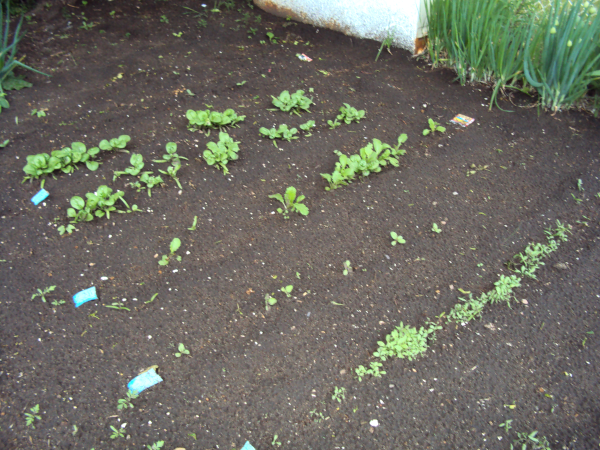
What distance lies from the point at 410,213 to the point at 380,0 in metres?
1.88

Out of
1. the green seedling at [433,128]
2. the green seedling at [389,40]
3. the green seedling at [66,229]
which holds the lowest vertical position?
the green seedling at [66,229]

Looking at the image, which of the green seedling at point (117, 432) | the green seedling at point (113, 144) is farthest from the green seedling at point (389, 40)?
the green seedling at point (117, 432)

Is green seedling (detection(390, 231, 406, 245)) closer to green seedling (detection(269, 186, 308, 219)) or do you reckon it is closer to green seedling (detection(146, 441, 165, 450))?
green seedling (detection(269, 186, 308, 219))

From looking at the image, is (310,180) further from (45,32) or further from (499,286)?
(45,32)

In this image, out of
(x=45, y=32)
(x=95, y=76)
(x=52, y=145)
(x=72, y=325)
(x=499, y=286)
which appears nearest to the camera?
(x=72, y=325)

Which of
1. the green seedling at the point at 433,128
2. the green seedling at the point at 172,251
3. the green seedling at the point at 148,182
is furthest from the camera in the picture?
the green seedling at the point at 433,128

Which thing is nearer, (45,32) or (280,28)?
(45,32)

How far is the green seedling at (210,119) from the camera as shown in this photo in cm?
243

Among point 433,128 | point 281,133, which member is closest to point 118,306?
point 281,133

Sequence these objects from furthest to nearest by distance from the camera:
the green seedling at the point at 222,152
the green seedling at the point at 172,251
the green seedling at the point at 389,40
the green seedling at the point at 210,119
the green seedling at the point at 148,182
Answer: the green seedling at the point at 389,40
the green seedling at the point at 210,119
the green seedling at the point at 222,152
the green seedling at the point at 148,182
the green seedling at the point at 172,251

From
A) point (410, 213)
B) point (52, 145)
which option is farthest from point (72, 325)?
point (410, 213)

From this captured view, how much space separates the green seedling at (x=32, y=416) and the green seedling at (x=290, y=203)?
120 cm

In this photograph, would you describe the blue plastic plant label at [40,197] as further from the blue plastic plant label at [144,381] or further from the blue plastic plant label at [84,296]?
the blue plastic plant label at [144,381]

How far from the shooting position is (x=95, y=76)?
2766 mm
